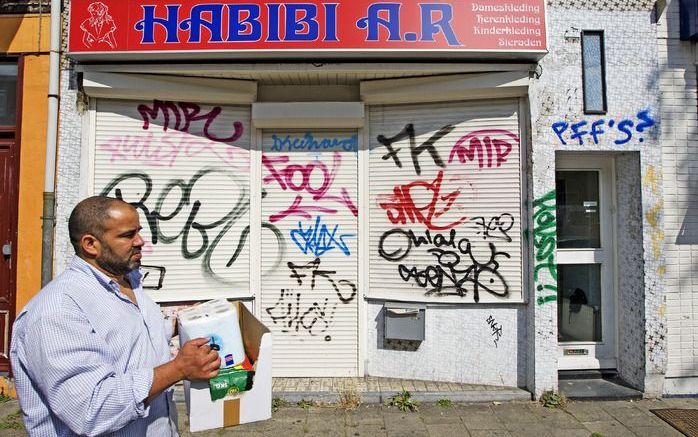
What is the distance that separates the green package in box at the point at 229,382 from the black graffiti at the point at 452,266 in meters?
3.44

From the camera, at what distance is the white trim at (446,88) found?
5.04 m

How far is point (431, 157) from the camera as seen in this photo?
5.37 m

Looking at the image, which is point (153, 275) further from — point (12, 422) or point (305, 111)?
point (305, 111)

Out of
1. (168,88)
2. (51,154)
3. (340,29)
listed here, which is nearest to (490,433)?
(340,29)

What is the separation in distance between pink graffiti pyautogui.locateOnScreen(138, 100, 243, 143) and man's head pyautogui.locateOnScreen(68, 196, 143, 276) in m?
3.48

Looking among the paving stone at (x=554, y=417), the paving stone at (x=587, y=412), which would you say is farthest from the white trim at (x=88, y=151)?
the paving stone at (x=587, y=412)

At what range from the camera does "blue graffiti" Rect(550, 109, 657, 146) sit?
5.06 metres

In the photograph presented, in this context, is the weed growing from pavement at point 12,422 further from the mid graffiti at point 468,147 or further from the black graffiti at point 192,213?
the mid graffiti at point 468,147

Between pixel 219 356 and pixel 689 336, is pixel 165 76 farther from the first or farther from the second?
pixel 689 336

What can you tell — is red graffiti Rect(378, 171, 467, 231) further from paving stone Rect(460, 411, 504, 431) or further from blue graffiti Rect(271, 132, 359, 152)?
paving stone Rect(460, 411, 504, 431)

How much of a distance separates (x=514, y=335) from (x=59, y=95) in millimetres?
5979

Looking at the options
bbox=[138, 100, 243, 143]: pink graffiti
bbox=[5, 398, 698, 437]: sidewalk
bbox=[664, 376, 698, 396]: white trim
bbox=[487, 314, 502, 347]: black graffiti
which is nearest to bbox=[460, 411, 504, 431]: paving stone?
bbox=[5, 398, 698, 437]: sidewalk

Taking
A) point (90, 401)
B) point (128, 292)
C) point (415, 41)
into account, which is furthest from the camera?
point (415, 41)

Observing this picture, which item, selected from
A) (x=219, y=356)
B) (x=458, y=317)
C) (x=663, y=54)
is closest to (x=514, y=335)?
(x=458, y=317)
